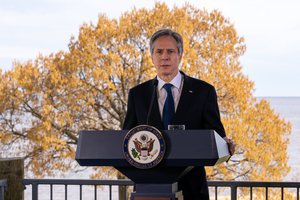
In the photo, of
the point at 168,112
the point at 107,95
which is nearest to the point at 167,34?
the point at 168,112

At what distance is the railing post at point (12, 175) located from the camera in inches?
199

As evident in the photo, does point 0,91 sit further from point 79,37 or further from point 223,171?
point 223,171

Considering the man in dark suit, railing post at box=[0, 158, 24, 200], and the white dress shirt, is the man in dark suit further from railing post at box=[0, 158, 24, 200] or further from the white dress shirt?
railing post at box=[0, 158, 24, 200]

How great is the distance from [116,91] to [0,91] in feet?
11.6

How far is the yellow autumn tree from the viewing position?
19500 millimetres

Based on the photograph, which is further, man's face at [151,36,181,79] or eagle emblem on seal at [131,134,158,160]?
man's face at [151,36,181,79]

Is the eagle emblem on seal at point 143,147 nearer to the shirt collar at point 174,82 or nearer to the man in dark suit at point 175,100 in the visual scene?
the man in dark suit at point 175,100

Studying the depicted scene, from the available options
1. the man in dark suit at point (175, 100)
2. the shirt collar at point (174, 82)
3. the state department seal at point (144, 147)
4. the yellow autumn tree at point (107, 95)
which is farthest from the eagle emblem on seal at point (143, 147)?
the yellow autumn tree at point (107, 95)

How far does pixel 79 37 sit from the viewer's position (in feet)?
65.4

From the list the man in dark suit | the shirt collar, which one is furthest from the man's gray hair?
the shirt collar

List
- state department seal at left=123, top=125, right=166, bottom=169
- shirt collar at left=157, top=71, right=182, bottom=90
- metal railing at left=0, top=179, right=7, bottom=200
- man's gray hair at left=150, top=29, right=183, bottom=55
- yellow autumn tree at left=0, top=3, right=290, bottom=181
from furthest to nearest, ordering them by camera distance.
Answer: yellow autumn tree at left=0, top=3, right=290, bottom=181, metal railing at left=0, top=179, right=7, bottom=200, shirt collar at left=157, top=71, right=182, bottom=90, man's gray hair at left=150, top=29, right=183, bottom=55, state department seal at left=123, top=125, right=166, bottom=169

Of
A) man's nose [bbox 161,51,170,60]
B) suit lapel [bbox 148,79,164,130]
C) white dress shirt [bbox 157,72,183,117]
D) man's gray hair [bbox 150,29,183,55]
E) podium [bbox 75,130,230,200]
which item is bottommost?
podium [bbox 75,130,230,200]

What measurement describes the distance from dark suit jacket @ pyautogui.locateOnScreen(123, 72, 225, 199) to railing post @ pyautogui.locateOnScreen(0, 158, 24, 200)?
2455 millimetres

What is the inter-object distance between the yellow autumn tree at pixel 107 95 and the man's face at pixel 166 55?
16452 mm
